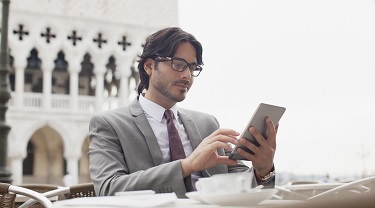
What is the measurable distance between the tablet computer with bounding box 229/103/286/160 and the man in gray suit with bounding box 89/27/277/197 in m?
0.01

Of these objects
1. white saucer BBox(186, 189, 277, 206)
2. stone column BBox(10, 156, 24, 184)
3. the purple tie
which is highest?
the purple tie

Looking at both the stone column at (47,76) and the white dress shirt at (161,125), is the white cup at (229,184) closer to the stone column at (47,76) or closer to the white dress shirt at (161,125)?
the white dress shirt at (161,125)

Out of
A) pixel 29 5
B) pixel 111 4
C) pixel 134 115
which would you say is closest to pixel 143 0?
pixel 111 4

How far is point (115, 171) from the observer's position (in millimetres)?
1647

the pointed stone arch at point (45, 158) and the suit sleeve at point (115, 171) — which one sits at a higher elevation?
the suit sleeve at point (115, 171)

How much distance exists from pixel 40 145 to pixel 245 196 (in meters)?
21.1

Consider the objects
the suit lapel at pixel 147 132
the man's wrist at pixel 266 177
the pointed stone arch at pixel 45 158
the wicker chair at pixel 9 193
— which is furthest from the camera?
the pointed stone arch at pixel 45 158

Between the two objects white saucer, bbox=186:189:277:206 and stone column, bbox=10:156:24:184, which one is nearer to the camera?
white saucer, bbox=186:189:277:206

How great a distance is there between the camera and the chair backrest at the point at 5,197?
1913 mm

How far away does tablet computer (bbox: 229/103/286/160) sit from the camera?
1.44 metres

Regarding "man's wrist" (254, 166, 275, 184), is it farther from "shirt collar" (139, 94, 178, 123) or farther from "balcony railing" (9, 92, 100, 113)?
"balcony railing" (9, 92, 100, 113)

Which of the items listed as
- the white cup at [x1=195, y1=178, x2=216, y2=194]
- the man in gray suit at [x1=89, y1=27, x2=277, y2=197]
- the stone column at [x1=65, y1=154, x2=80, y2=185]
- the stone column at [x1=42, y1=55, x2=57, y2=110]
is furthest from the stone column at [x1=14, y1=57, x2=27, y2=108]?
the white cup at [x1=195, y1=178, x2=216, y2=194]

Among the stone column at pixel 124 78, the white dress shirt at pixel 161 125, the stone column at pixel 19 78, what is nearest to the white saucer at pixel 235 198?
the white dress shirt at pixel 161 125

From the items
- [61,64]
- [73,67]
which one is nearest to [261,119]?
[73,67]
